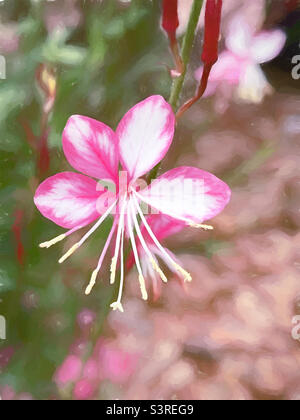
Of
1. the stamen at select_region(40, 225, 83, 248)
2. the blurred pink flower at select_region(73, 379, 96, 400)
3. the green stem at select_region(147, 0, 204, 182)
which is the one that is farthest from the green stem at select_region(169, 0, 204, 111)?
the blurred pink flower at select_region(73, 379, 96, 400)

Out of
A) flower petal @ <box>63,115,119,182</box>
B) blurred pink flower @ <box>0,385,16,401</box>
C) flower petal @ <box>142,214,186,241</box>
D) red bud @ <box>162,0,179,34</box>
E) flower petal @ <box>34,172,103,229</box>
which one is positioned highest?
red bud @ <box>162,0,179,34</box>

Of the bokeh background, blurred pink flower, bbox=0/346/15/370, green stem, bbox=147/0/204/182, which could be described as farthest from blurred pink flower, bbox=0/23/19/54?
blurred pink flower, bbox=0/346/15/370

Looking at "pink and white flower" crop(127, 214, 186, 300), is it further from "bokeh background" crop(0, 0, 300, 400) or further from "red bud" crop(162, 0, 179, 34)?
"red bud" crop(162, 0, 179, 34)

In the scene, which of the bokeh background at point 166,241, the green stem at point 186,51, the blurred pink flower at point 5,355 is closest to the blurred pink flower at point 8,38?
the bokeh background at point 166,241

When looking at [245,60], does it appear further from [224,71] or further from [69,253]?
[69,253]

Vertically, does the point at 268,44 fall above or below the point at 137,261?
above

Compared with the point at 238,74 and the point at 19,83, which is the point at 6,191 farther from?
the point at 238,74

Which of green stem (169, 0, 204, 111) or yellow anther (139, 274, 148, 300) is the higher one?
green stem (169, 0, 204, 111)

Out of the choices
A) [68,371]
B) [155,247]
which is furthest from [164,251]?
[68,371]

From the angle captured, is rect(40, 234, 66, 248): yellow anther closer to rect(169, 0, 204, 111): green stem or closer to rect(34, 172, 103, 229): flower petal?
rect(34, 172, 103, 229): flower petal
